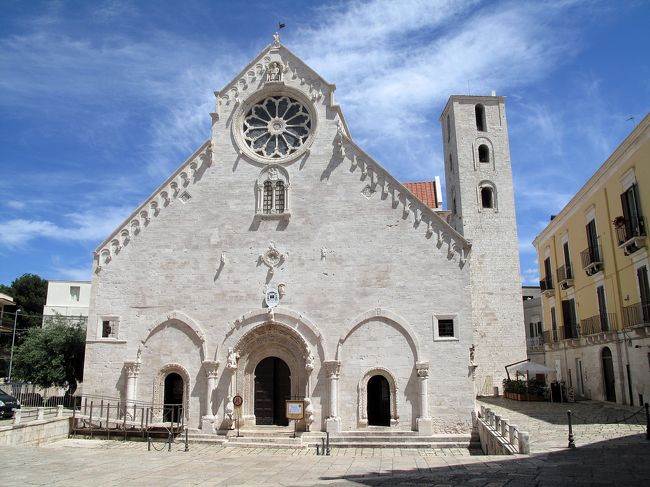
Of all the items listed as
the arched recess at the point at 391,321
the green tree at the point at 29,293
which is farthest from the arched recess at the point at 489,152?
the green tree at the point at 29,293

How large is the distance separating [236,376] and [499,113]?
26.2m

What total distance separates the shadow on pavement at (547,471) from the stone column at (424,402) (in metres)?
5.64

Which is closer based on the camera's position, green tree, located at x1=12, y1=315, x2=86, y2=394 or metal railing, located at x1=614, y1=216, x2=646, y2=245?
metal railing, located at x1=614, y1=216, x2=646, y2=245

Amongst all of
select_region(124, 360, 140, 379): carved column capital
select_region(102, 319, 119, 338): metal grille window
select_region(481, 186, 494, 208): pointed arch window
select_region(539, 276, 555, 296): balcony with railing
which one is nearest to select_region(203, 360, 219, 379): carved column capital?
select_region(124, 360, 140, 379): carved column capital

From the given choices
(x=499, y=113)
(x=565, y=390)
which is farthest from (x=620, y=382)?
(x=499, y=113)

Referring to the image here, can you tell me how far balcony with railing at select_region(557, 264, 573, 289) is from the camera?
32.8 metres

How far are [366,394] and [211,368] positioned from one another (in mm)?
6419

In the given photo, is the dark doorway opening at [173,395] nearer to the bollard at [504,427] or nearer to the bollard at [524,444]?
the bollard at [504,427]

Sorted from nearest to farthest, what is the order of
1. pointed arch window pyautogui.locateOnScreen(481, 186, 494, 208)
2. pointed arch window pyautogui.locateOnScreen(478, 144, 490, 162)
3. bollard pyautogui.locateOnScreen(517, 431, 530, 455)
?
bollard pyautogui.locateOnScreen(517, 431, 530, 455)
pointed arch window pyautogui.locateOnScreen(481, 186, 494, 208)
pointed arch window pyautogui.locateOnScreen(478, 144, 490, 162)

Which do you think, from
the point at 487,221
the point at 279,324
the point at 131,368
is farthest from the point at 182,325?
the point at 487,221

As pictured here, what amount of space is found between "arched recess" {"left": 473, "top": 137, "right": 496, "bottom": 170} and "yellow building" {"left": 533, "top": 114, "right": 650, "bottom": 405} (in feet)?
18.7

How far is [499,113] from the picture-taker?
38156 mm

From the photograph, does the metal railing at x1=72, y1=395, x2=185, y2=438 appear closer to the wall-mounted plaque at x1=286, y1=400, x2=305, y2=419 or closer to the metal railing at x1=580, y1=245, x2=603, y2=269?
the wall-mounted plaque at x1=286, y1=400, x2=305, y2=419

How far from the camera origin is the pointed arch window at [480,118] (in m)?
37.9
